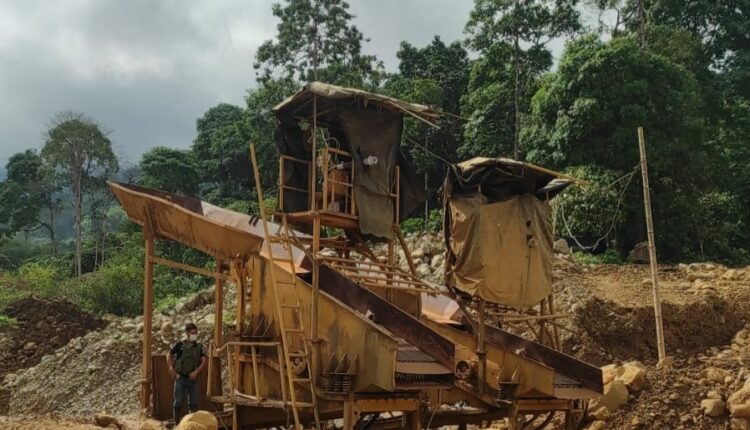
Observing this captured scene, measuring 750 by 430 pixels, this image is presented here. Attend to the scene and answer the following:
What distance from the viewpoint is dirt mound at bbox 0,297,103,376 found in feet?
75.5

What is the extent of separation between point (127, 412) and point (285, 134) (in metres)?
10.2

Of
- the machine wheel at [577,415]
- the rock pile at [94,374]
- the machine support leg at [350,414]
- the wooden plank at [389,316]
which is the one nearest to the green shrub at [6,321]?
the rock pile at [94,374]

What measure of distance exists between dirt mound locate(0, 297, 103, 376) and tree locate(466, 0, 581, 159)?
717 inches

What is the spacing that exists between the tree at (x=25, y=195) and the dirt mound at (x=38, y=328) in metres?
20.4

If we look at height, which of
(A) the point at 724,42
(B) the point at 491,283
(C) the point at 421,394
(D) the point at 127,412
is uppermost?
(A) the point at 724,42

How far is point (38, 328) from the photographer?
25.0 metres

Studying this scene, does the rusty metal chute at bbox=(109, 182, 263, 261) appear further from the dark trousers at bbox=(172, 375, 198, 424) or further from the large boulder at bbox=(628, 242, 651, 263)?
the large boulder at bbox=(628, 242, 651, 263)

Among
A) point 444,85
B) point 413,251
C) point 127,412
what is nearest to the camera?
point 127,412

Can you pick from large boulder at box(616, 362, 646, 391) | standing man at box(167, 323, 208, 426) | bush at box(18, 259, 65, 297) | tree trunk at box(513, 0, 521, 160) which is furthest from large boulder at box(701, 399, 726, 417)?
bush at box(18, 259, 65, 297)

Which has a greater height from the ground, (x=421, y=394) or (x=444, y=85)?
(x=444, y=85)

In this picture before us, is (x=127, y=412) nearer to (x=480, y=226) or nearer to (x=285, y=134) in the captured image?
(x=285, y=134)

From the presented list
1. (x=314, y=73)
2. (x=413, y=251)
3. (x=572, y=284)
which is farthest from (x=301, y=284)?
(x=314, y=73)

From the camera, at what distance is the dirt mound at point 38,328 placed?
23011 millimetres

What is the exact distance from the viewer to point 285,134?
33.6 feet
